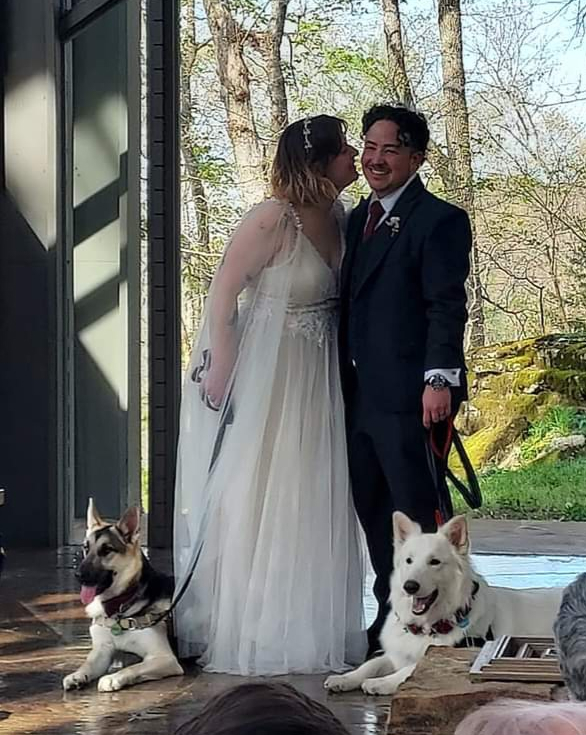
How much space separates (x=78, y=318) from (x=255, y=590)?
286cm

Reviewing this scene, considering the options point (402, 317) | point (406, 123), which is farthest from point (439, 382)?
point (406, 123)

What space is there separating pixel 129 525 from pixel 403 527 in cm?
90

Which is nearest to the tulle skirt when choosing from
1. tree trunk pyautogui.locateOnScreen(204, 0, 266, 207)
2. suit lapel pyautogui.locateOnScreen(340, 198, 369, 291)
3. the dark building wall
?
suit lapel pyautogui.locateOnScreen(340, 198, 369, 291)

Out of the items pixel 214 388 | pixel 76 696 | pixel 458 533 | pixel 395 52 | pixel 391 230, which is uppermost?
pixel 395 52

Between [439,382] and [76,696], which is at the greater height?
[439,382]

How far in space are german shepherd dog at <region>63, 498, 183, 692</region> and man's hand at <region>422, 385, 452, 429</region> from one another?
938mm

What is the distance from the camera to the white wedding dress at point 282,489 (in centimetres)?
414

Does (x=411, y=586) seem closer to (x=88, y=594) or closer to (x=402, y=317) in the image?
(x=402, y=317)

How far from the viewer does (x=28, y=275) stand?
646 centimetres

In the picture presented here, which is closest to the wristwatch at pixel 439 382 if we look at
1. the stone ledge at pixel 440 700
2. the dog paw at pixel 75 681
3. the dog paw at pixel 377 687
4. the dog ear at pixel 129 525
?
the dog paw at pixel 377 687

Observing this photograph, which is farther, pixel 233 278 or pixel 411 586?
pixel 233 278

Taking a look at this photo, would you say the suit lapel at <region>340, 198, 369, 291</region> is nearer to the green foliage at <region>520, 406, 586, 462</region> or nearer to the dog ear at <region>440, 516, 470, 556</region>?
the dog ear at <region>440, 516, 470, 556</region>

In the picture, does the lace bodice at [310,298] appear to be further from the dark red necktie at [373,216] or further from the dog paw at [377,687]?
the dog paw at [377,687]

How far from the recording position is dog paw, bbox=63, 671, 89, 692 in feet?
12.8
